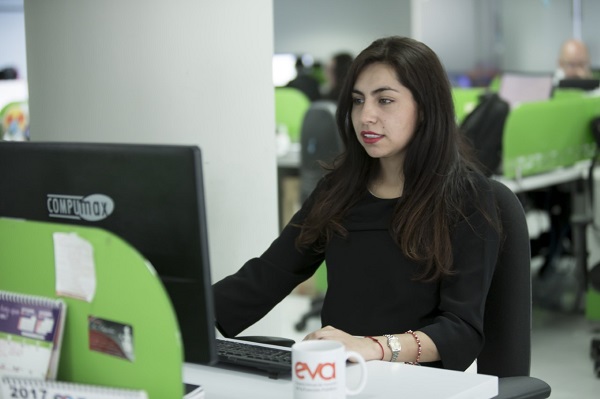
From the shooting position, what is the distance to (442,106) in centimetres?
199

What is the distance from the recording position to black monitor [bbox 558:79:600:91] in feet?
18.2

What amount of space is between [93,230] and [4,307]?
0.21 m

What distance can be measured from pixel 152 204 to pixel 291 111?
493cm

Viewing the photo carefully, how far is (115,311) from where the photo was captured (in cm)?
121

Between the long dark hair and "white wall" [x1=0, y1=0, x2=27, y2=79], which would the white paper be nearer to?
the long dark hair

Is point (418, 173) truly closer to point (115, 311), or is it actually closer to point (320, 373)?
point (320, 373)

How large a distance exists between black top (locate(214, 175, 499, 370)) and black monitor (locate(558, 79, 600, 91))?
3.83 metres

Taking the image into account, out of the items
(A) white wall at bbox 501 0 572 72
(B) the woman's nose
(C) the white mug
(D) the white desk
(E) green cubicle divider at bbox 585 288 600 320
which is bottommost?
(E) green cubicle divider at bbox 585 288 600 320

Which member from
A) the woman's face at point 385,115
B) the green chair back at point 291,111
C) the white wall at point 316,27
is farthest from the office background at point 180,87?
the white wall at point 316,27

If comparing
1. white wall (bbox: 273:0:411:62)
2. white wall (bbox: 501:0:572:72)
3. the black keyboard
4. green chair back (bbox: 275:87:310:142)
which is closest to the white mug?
the black keyboard

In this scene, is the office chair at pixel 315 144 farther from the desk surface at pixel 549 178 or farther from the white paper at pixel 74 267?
the white paper at pixel 74 267

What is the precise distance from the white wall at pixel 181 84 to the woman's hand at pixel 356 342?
74cm

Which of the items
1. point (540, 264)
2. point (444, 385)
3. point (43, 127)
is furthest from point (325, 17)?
point (444, 385)

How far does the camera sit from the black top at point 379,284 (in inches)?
72.7
